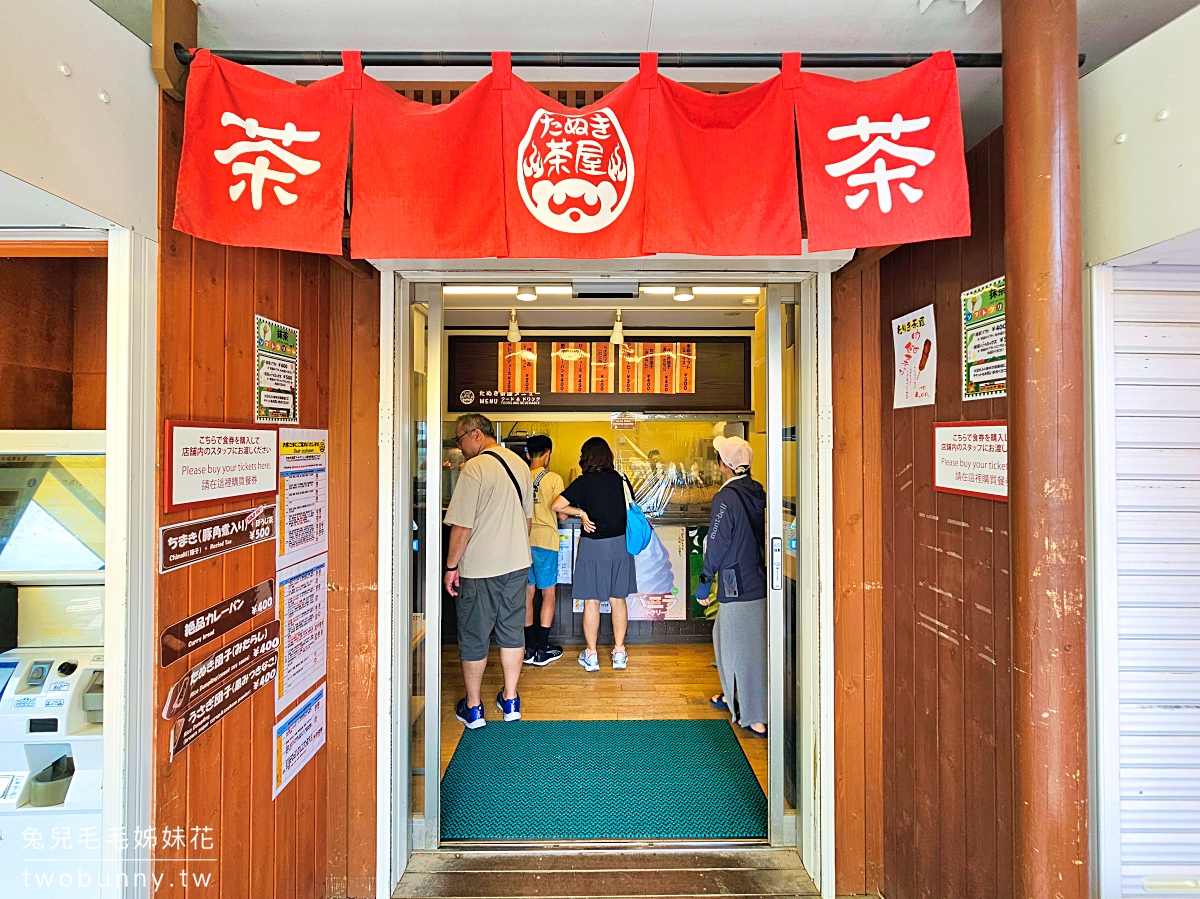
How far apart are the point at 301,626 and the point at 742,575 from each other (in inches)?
89.1

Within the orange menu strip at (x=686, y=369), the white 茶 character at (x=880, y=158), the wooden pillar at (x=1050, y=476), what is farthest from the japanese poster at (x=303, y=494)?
the orange menu strip at (x=686, y=369)

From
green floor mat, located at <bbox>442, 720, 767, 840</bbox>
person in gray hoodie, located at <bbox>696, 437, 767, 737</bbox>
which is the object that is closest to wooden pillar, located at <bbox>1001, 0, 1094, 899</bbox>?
green floor mat, located at <bbox>442, 720, 767, 840</bbox>

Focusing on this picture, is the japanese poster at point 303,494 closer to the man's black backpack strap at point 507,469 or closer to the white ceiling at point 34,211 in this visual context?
the white ceiling at point 34,211

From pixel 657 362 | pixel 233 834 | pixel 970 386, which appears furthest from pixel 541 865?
pixel 657 362

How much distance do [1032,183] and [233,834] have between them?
2932 mm

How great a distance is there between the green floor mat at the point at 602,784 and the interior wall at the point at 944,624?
0.81 meters

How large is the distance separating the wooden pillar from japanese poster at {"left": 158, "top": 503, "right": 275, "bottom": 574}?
7.36 feet

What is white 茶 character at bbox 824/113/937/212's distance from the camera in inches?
60.4

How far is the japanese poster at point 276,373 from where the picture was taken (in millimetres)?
1910

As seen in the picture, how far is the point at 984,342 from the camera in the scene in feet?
5.74

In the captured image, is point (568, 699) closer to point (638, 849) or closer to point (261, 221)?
point (638, 849)

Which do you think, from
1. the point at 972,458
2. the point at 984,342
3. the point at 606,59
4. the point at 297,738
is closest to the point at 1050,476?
the point at 972,458

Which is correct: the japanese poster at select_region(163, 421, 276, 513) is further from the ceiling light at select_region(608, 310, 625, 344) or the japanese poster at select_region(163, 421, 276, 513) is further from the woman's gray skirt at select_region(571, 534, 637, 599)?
the ceiling light at select_region(608, 310, 625, 344)

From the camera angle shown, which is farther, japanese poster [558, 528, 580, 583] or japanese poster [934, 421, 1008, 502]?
japanese poster [558, 528, 580, 583]
